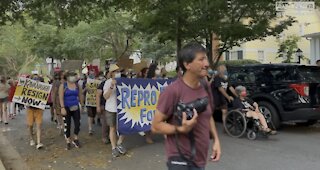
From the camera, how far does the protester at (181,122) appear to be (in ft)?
12.3

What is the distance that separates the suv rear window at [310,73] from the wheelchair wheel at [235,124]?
191 centimetres

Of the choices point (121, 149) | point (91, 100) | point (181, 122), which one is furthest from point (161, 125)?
point (91, 100)

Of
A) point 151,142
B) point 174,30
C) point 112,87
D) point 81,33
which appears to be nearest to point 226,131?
point 151,142

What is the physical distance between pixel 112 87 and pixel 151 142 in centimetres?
169

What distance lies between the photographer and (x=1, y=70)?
63.3 meters

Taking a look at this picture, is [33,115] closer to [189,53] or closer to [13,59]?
[189,53]

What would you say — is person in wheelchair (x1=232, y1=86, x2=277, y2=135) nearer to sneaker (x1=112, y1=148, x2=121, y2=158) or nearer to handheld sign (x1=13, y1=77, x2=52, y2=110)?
sneaker (x1=112, y1=148, x2=121, y2=158)

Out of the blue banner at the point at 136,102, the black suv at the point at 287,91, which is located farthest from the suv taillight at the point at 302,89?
the blue banner at the point at 136,102

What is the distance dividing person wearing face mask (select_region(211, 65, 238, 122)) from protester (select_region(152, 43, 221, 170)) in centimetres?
724

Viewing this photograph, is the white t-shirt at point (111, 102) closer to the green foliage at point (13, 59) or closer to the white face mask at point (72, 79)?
the white face mask at point (72, 79)

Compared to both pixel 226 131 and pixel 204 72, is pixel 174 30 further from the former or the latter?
pixel 204 72

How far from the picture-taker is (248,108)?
10594 mm

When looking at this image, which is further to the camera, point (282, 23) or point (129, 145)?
point (282, 23)

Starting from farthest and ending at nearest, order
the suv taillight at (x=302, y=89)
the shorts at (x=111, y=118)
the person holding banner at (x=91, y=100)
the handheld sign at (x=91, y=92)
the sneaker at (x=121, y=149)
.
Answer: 1. the handheld sign at (x=91, y=92)
2. the person holding banner at (x=91, y=100)
3. the suv taillight at (x=302, y=89)
4. the shorts at (x=111, y=118)
5. the sneaker at (x=121, y=149)
